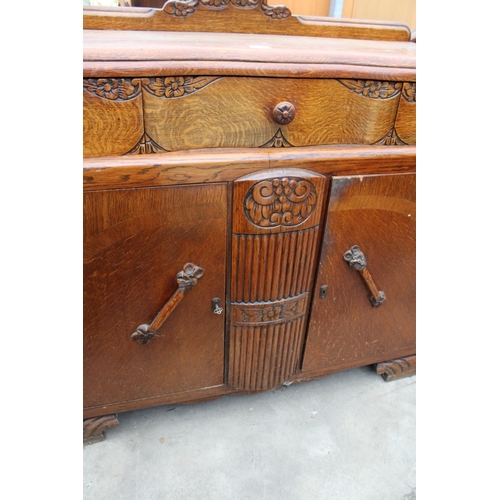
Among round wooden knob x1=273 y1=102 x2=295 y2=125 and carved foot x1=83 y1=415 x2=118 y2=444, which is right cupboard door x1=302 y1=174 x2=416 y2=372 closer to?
round wooden knob x1=273 y1=102 x2=295 y2=125

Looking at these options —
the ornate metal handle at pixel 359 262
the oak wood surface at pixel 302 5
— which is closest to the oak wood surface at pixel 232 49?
the ornate metal handle at pixel 359 262

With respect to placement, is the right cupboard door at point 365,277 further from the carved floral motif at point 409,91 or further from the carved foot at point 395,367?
the carved floral motif at point 409,91

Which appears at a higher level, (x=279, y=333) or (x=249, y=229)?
(x=249, y=229)

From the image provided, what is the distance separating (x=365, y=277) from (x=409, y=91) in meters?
0.40

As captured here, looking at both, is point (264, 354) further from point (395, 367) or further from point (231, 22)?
point (231, 22)

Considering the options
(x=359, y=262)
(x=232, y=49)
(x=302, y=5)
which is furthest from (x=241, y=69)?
(x=302, y=5)

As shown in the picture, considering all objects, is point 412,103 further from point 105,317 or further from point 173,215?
point 105,317

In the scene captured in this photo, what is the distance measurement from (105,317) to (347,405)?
0.71 m

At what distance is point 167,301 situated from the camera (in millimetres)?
820

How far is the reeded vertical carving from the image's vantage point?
0.76 meters

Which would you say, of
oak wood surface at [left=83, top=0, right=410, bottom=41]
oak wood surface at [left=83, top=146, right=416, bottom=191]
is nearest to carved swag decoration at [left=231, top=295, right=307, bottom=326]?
oak wood surface at [left=83, top=146, right=416, bottom=191]

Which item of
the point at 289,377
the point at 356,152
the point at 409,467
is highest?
the point at 356,152

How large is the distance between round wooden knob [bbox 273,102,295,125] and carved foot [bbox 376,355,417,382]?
0.79 metres

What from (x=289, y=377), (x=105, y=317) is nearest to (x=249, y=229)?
(x=105, y=317)
